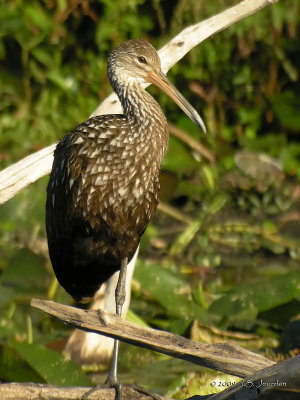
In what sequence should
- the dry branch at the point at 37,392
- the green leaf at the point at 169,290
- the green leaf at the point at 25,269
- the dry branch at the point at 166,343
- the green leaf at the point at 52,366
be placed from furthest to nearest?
the green leaf at the point at 25,269, the green leaf at the point at 169,290, the green leaf at the point at 52,366, the dry branch at the point at 37,392, the dry branch at the point at 166,343

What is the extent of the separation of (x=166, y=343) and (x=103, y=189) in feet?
2.36

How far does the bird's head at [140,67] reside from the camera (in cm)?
368

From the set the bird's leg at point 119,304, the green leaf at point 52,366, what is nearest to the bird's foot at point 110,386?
the bird's leg at point 119,304

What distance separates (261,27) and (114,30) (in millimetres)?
1070

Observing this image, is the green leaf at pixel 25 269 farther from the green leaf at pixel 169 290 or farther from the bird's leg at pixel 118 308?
the bird's leg at pixel 118 308

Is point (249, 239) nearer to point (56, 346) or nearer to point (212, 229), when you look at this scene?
point (212, 229)

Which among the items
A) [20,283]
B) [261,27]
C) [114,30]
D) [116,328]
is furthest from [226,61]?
[116,328]

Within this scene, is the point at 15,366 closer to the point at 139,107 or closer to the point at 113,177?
the point at 113,177

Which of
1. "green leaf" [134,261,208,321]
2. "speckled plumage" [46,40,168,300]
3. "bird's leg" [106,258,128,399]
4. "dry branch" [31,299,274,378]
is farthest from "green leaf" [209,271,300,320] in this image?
"dry branch" [31,299,274,378]

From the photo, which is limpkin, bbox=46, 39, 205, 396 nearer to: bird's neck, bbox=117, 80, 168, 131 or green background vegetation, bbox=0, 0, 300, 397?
bird's neck, bbox=117, 80, 168, 131

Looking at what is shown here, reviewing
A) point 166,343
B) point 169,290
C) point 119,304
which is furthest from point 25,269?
point 166,343

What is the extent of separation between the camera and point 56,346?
14.3ft

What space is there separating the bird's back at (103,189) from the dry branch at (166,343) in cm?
55

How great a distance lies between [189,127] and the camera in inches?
257
